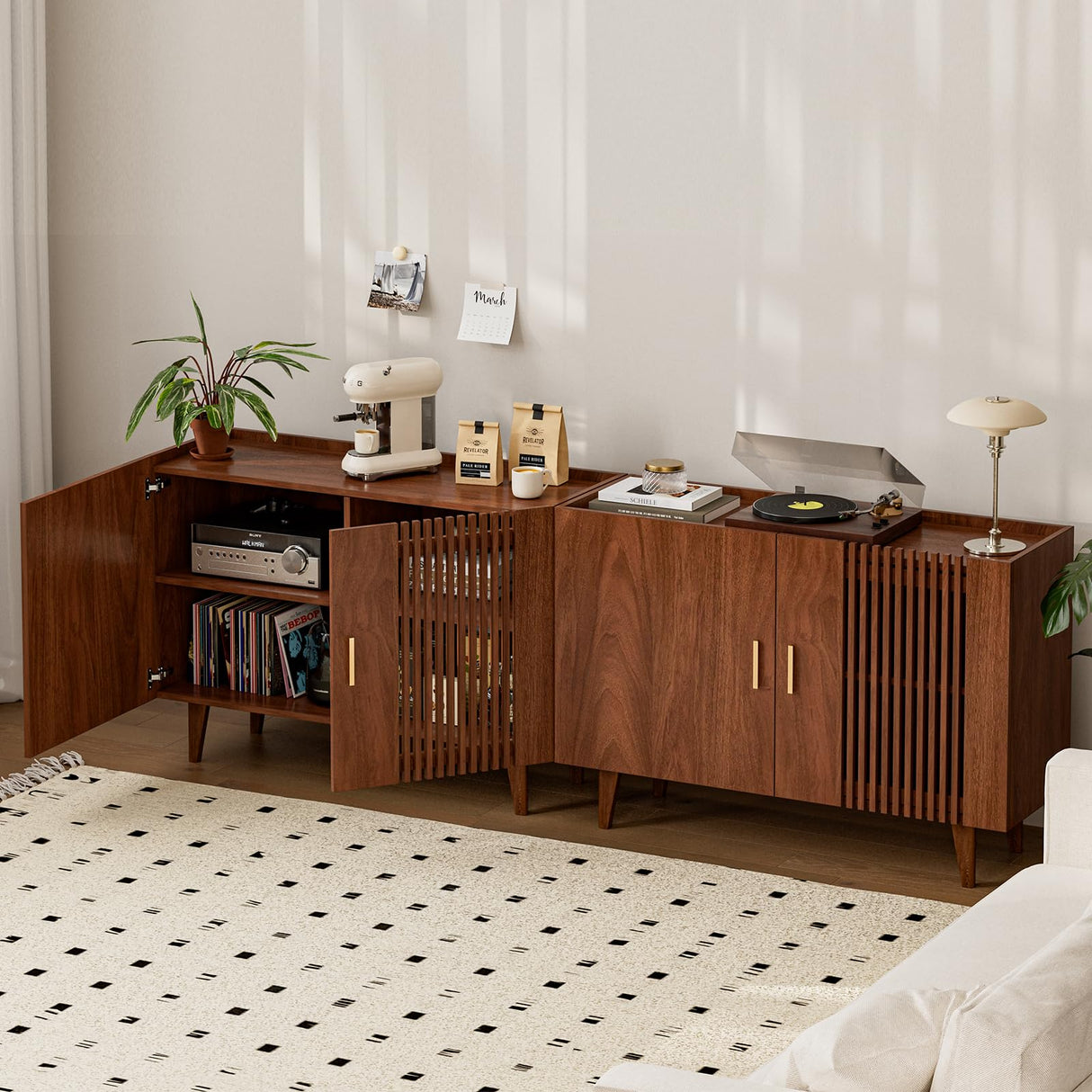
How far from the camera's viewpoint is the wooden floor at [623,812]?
431cm

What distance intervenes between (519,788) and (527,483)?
77cm

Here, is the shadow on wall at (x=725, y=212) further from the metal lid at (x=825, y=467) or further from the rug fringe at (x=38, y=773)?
the rug fringe at (x=38, y=773)

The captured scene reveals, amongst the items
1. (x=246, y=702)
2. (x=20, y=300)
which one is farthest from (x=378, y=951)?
(x=20, y=300)

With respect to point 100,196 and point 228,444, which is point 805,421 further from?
point 100,196

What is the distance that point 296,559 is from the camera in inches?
184

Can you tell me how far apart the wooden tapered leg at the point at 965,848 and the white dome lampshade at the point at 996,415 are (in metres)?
0.89

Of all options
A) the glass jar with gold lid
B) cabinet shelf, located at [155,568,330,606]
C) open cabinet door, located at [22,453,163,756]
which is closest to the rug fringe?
open cabinet door, located at [22,453,163,756]

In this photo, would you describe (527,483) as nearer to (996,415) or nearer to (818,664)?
(818,664)

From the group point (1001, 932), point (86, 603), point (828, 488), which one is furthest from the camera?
point (86, 603)

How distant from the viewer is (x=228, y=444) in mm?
5105

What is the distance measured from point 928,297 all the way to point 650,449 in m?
0.82

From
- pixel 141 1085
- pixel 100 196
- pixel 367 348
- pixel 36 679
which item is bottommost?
pixel 141 1085

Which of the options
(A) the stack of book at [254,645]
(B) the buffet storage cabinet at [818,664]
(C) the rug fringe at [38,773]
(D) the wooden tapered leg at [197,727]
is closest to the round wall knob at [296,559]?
(A) the stack of book at [254,645]

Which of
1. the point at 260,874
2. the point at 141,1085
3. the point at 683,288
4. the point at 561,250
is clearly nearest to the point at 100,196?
the point at 561,250
